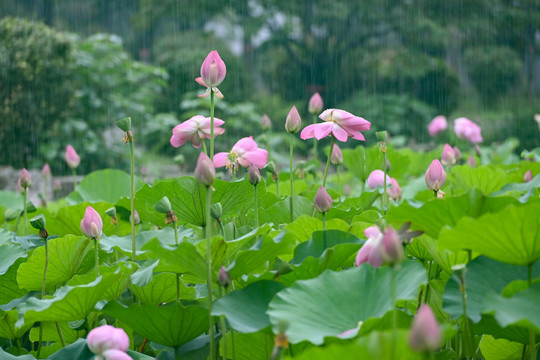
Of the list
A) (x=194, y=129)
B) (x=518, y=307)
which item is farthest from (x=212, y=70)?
(x=518, y=307)

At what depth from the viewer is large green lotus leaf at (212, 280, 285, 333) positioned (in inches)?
23.0

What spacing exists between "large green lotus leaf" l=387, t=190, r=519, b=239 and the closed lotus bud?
0.22 meters

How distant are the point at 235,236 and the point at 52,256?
0.25 metres

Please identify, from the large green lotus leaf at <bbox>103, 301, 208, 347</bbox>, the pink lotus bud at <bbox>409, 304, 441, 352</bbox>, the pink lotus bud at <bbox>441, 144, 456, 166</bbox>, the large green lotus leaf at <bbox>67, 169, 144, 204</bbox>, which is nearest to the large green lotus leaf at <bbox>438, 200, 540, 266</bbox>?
the pink lotus bud at <bbox>409, 304, 441, 352</bbox>

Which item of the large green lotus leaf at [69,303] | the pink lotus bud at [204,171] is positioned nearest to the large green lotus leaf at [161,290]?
the large green lotus leaf at [69,303]

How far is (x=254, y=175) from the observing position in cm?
81

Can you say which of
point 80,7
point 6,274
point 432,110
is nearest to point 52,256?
point 6,274

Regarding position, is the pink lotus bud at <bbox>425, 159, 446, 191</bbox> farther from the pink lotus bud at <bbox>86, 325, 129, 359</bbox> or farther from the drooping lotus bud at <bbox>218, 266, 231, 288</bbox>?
the pink lotus bud at <bbox>86, 325, 129, 359</bbox>

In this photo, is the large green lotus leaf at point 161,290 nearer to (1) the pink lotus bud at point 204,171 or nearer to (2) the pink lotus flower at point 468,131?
(1) the pink lotus bud at point 204,171

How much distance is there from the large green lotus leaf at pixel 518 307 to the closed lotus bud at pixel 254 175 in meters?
0.37

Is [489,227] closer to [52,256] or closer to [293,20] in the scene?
[52,256]

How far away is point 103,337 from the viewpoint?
55 cm

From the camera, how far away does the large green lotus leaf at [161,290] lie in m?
0.74

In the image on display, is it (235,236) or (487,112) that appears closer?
(235,236)
